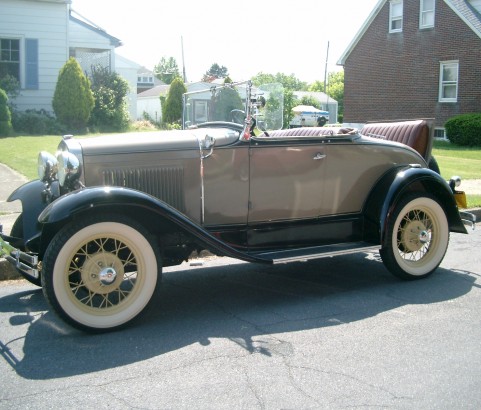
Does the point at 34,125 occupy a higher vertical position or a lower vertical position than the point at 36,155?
higher

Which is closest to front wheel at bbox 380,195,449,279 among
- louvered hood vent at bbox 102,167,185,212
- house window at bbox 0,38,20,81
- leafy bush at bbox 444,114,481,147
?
louvered hood vent at bbox 102,167,185,212

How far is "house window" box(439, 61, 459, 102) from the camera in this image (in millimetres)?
24828

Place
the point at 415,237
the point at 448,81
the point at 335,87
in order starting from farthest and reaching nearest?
the point at 335,87 → the point at 448,81 → the point at 415,237

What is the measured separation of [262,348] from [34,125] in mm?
14627

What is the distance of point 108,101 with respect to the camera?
20.6 metres

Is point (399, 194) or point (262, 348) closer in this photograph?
point (262, 348)

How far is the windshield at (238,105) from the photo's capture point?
512 cm

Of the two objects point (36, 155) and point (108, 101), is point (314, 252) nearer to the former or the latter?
point (36, 155)

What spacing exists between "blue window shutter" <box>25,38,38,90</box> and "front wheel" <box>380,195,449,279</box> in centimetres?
1566

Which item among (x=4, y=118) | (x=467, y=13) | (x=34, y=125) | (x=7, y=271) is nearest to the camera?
(x=7, y=271)

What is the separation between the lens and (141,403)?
3209 millimetres

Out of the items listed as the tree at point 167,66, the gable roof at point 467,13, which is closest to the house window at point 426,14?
the gable roof at point 467,13

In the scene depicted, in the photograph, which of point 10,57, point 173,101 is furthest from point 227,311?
point 173,101

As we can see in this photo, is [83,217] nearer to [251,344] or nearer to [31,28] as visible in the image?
[251,344]
